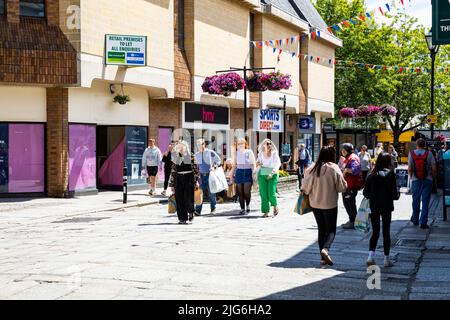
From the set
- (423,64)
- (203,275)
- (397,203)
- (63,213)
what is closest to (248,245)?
(203,275)

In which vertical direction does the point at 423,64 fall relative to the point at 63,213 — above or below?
above

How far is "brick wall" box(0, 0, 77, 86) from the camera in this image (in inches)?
754

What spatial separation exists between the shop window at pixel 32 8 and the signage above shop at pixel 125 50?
2.11 meters

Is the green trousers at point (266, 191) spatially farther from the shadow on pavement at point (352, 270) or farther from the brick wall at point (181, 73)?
the brick wall at point (181, 73)

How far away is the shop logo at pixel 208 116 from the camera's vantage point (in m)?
29.7

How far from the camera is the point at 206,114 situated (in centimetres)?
2991

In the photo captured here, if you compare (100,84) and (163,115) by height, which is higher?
(100,84)

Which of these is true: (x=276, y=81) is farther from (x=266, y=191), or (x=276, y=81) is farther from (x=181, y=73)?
(x=266, y=191)

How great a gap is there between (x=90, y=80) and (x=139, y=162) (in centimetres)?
520

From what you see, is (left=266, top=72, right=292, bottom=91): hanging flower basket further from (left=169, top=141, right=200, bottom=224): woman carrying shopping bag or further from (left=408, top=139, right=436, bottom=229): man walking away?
(left=408, top=139, right=436, bottom=229): man walking away

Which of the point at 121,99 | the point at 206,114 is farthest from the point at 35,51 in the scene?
the point at 206,114

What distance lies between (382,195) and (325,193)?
0.75 meters
